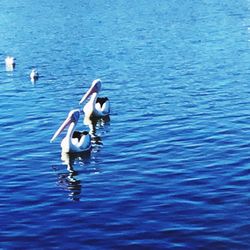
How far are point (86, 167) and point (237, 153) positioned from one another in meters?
7.08

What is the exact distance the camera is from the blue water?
21.7m

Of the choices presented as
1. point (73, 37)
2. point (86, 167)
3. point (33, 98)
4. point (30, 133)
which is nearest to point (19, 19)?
point (73, 37)

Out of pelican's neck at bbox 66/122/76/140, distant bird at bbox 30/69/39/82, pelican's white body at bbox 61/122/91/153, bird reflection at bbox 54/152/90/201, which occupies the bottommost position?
bird reflection at bbox 54/152/90/201

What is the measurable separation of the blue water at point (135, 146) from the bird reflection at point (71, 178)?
0.29ft

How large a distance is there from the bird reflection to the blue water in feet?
0.29

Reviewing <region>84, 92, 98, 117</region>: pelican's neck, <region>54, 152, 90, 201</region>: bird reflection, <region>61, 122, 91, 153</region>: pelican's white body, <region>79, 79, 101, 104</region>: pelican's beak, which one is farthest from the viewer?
<region>79, 79, 101, 104</region>: pelican's beak

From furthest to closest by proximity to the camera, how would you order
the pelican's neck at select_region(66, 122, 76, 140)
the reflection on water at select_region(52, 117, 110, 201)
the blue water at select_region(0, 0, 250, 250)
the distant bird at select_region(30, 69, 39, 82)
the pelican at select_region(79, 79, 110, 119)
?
the distant bird at select_region(30, 69, 39, 82), the pelican at select_region(79, 79, 110, 119), the pelican's neck at select_region(66, 122, 76, 140), the reflection on water at select_region(52, 117, 110, 201), the blue water at select_region(0, 0, 250, 250)

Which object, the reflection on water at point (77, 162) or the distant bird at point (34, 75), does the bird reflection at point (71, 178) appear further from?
the distant bird at point (34, 75)

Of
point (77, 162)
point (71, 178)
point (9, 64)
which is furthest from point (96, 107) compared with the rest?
point (9, 64)

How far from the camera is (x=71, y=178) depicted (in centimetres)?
2731

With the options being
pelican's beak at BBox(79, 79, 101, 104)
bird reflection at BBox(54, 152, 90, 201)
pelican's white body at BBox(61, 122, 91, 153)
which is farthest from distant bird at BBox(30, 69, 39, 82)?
bird reflection at BBox(54, 152, 90, 201)

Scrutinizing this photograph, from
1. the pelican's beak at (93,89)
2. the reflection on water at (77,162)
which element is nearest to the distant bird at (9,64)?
the pelican's beak at (93,89)

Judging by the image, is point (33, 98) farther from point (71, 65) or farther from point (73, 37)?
point (73, 37)

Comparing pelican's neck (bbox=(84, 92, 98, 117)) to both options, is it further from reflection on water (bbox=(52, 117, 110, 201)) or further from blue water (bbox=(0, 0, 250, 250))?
blue water (bbox=(0, 0, 250, 250))
